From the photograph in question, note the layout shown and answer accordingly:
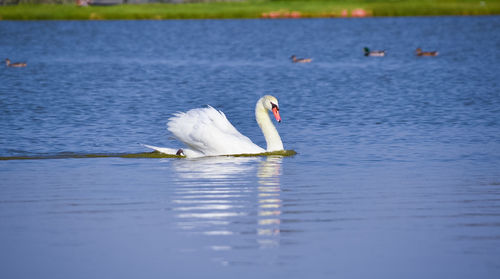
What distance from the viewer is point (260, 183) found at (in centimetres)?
1234

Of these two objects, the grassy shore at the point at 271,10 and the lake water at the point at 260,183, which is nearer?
the lake water at the point at 260,183

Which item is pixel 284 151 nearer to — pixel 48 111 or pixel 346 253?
pixel 346 253

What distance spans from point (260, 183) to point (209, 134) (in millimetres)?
2476

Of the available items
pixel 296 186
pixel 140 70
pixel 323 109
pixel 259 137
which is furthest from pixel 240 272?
pixel 140 70

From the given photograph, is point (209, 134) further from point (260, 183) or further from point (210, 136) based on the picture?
point (260, 183)

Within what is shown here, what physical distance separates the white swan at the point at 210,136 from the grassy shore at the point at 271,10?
6850 centimetres

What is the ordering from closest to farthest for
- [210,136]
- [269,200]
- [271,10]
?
[269,200], [210,136], [271,10]

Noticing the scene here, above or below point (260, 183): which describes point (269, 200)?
above

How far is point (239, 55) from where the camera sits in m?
47.3

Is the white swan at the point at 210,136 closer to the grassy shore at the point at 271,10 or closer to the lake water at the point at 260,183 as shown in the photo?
the lake water at the point at 260,183

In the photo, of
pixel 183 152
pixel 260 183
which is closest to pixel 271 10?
pixel 183 152

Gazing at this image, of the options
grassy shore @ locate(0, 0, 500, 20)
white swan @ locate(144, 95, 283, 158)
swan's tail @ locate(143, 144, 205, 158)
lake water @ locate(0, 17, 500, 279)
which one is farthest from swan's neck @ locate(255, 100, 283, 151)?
grassy shore @ locate(0, 0, 500, 20)

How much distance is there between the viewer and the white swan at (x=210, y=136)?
14.6m

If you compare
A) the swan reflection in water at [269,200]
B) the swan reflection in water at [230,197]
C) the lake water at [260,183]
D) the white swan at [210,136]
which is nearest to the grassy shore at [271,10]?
the lake water at [260,183]
